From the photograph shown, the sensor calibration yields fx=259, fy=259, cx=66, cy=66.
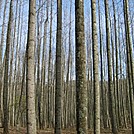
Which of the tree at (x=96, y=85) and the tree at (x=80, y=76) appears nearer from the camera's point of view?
the tree at (x=80, y=76)

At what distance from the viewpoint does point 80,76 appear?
12.7 feet

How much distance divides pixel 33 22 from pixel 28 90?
1.35m

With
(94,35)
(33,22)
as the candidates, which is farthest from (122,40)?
(33,22)

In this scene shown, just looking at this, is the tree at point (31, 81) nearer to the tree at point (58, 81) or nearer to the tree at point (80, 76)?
the tree at point (80, 76)

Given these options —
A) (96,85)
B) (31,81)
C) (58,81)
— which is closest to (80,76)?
(31,81)

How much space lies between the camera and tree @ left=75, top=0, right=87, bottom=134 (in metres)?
3.70

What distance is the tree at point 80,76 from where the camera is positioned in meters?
3.70

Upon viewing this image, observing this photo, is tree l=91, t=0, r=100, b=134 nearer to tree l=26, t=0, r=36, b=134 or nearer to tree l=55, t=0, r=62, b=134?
tree l=55, t=0, r=62, b=134

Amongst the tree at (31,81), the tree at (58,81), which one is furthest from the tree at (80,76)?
the tree at (58,81)

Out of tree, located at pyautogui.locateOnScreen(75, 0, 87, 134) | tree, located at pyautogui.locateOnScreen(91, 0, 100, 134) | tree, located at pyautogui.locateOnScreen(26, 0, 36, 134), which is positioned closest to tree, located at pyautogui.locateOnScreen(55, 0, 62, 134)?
tree, located at pyautogui.locateOnScreen(91, 0, 100, 134)

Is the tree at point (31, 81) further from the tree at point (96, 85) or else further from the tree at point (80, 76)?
the tree at point (96, 85)

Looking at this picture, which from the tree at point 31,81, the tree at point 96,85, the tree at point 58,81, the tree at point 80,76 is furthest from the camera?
the tree at point 58,81

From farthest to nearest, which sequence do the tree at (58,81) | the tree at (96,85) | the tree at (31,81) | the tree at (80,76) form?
the tree at (58,81)
the tree at (96,85)
the tree at (31,81)
the tree at (80,76)

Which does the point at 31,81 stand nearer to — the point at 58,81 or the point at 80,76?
the point at 80,76
